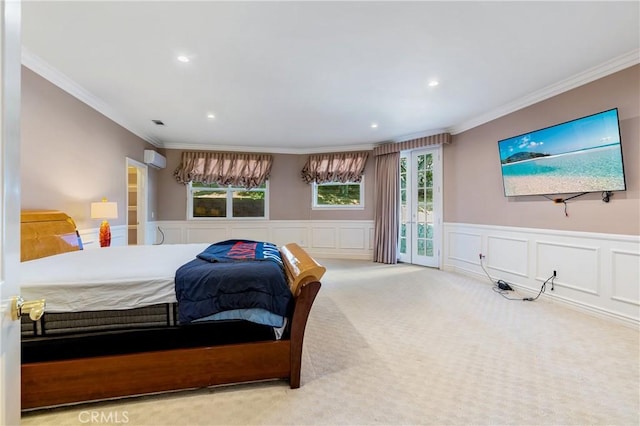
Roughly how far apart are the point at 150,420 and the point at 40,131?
9.29 feet

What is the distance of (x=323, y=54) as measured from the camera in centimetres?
251

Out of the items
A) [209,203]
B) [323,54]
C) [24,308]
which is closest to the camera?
[24,308]

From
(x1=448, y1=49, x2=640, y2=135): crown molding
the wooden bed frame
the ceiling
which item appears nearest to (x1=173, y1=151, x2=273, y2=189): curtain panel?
the ceiling

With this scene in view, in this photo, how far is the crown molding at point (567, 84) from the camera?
259 centimetres

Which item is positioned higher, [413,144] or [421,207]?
[413,144]

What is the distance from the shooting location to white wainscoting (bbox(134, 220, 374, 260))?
19.5 feet

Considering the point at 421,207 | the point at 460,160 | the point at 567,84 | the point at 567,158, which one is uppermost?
the point at 567,84

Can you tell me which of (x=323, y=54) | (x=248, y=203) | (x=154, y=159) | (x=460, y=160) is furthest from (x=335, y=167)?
(x=323, y=54)

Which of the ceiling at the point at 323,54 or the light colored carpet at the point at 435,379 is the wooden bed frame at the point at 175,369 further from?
the ceiling at the point at 323,54

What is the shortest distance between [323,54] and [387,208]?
3.64 metres

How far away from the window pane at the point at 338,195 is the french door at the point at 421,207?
1.03 meters

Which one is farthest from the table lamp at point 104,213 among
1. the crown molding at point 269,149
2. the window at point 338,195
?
the window at point 338,195

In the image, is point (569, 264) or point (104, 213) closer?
point (569, 264)

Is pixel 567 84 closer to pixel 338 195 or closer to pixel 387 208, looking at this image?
pixel 387 208
